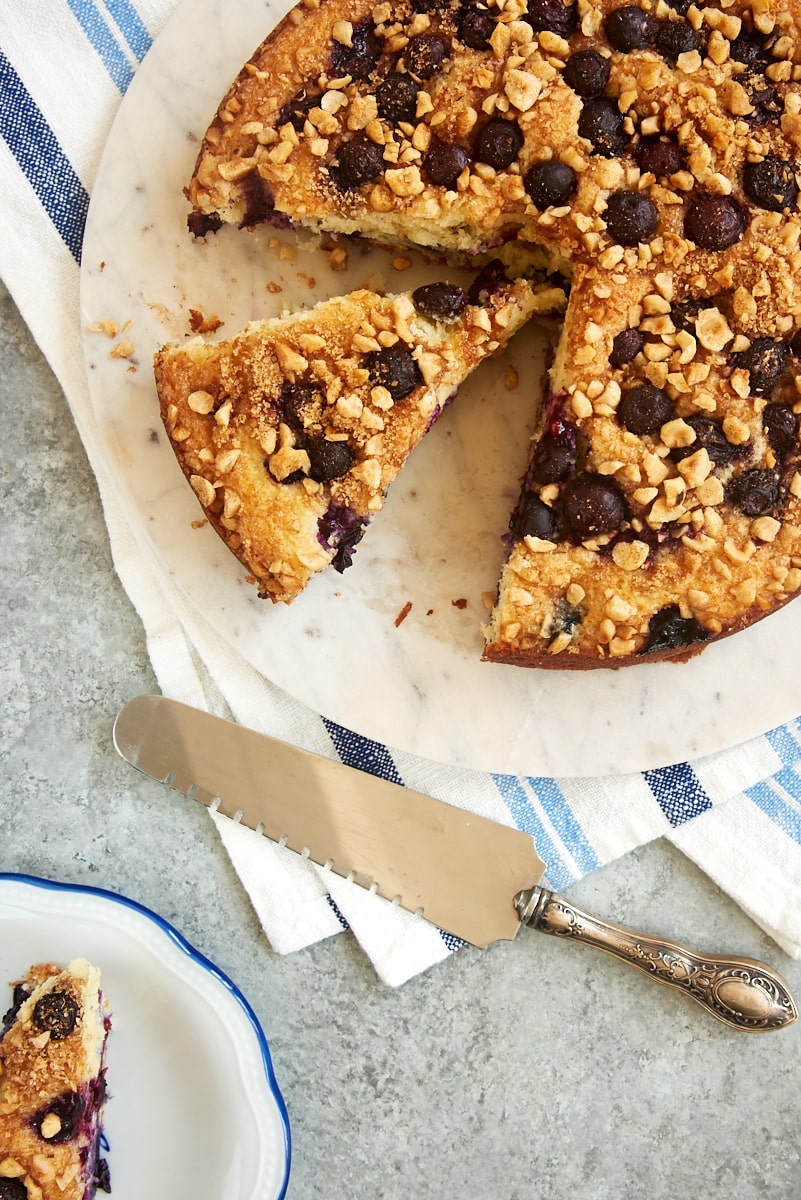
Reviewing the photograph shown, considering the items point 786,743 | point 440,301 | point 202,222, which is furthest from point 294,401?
point 786,743

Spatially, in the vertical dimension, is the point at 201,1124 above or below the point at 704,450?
below

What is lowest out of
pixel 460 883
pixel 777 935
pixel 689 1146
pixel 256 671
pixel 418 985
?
pixel 689 1146

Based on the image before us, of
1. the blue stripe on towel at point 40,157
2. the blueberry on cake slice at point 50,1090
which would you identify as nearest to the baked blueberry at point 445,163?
the blue stripe on towel at point 40,157

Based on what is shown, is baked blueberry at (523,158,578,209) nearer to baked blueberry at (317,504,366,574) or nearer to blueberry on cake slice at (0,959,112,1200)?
baked blueberry at (317,504,366,574)

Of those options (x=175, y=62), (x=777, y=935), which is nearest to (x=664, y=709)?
(x=777, y=935)

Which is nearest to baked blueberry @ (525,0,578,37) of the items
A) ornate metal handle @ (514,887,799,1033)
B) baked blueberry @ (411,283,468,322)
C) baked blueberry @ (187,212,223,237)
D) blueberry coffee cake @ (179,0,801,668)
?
blueberry coffee cake @ (179,0,801,668)

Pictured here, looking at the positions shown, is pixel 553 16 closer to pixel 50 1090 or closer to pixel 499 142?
pixel 499 142

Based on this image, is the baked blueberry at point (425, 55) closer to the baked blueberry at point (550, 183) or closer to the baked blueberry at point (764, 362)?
the baked blueberry at point (550, 183)

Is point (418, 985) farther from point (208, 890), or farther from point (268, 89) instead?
point (268, 89)
